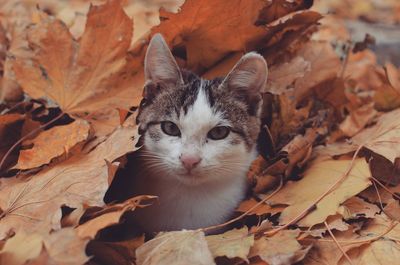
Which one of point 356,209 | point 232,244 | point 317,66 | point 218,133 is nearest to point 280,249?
point 232,244

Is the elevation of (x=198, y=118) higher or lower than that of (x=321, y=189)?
higher

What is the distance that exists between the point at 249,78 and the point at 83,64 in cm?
59

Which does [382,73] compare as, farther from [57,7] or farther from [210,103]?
[57,7]

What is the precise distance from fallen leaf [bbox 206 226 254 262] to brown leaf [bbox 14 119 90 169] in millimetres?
513

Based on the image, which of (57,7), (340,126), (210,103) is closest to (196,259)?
(210,103)

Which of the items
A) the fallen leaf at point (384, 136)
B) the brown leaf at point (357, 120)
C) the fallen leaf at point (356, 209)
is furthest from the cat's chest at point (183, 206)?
the brown leaf at point (357, 120)

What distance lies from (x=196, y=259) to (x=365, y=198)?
0.72 metres

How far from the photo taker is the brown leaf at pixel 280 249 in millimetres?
1235

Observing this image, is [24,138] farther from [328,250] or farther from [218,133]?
[328,250]

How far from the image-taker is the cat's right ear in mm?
1564

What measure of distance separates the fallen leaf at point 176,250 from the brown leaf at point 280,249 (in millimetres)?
165

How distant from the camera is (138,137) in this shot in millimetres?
1386

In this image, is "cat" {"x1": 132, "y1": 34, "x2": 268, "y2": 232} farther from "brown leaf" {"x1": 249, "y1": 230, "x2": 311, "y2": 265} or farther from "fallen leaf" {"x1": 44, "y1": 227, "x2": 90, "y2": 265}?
"fallen leaf" {"x1": 44, "y1": 227, "x2": 90, "y2": 265}

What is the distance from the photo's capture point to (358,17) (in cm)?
405
